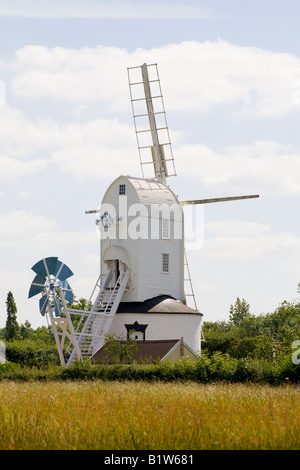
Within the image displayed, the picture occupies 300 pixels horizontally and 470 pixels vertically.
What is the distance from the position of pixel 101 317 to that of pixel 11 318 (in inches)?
713

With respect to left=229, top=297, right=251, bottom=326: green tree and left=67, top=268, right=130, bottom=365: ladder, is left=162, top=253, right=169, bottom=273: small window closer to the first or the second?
left=67, top=268, right=130, bottom=365: ladder

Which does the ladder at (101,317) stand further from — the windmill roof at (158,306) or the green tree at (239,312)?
the green tree at (239,312)

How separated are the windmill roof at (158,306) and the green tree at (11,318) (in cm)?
1658

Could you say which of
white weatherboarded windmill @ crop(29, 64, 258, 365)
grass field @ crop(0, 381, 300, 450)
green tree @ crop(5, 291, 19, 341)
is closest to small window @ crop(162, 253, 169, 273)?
white weatherboarded windmill @ crop(29, 64, 258, 365)

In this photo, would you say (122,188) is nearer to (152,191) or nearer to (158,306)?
(152,191)

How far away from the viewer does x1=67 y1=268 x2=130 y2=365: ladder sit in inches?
1772

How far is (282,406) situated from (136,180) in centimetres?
3556

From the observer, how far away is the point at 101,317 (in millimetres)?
46844

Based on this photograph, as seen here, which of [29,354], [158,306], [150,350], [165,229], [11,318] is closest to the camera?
[150,350]

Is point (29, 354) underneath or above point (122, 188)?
underneath

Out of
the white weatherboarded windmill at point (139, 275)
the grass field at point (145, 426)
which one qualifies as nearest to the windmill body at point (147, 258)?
the white weatherboarded windmill at point (139, 275)


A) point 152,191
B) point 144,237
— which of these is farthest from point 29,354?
point 152,191

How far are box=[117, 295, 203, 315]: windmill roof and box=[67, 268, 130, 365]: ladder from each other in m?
0.83
